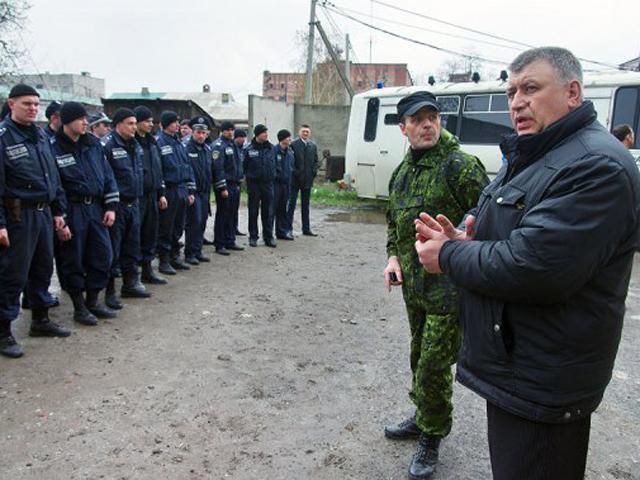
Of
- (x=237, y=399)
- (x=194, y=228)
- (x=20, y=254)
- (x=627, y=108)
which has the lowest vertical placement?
(x=237, y=399)

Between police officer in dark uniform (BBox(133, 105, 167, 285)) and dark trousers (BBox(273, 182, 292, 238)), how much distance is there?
3308 millimetres

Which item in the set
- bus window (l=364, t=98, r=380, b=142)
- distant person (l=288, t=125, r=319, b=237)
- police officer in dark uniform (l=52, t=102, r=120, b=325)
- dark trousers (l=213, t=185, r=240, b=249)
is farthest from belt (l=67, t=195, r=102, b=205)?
bus window (l=364, t=98, r=380, b=142)

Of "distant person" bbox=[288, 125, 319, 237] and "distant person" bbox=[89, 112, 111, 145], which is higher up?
"distant person" bbox=[89, 112, 111, 145]

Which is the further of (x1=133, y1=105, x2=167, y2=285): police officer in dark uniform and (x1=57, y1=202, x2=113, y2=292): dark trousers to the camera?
(x1=133, y1=105, x2=167, y2=285): police officer in dark uniform

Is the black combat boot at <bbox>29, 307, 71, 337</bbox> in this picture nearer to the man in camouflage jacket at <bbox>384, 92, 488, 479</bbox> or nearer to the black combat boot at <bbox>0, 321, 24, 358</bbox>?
the black combat boot at <bbox>0, 321, 24, 358</bbox>

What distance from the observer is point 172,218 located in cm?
713

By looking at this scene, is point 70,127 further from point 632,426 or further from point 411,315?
point 632,426

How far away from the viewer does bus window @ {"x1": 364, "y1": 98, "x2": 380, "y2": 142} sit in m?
13.8

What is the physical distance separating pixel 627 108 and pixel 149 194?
8.37 meters

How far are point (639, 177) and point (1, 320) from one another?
4.49 metres

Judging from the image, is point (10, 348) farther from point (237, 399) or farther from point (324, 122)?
point (324, 122)

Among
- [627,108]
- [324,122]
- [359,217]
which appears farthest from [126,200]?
[324,122]

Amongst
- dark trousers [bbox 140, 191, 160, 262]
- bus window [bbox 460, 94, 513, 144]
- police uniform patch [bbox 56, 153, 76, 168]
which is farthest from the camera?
bus window [bbox 460, 94, 513, 144]

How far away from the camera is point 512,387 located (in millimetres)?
1683
